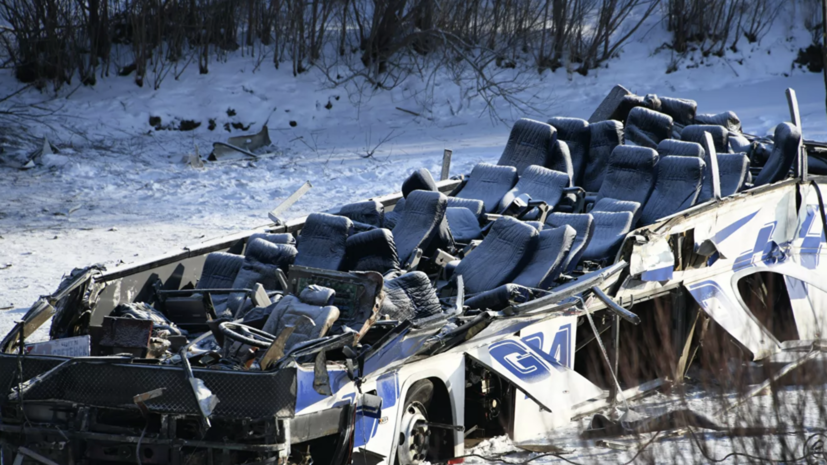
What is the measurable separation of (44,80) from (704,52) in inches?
510

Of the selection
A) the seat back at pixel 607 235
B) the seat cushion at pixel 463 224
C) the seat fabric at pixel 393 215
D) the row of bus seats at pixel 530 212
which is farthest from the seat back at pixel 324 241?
the seat back at pixel 607 235

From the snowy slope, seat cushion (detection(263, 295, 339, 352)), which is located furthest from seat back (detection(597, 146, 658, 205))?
the snowy slope

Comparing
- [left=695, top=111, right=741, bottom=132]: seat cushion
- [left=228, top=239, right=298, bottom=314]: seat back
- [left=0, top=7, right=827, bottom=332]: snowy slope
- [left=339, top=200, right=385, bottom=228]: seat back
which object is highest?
[left=695, top=111, right=741, bottom=132]: seat cushion

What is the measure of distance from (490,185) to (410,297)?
3.07 meters

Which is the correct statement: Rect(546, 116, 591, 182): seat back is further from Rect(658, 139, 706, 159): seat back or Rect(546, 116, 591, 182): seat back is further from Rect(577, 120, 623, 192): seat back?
Rect(658, 139, 706, 159): seat back

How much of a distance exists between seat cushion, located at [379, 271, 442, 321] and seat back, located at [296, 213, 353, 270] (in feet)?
3.09

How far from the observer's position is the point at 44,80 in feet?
55.2

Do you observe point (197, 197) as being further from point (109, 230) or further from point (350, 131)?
point (350, 131)

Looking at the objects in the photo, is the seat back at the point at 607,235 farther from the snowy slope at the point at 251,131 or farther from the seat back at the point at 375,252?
the snowy slope at the point at 251,131

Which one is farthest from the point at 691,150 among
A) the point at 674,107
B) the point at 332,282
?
the point at 332,282

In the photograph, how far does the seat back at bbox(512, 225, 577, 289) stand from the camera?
20.3ft

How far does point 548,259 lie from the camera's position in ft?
20.6

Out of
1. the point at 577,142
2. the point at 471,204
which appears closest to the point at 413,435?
the point at 471,204

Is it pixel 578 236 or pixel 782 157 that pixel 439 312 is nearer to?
pixel 578 236
